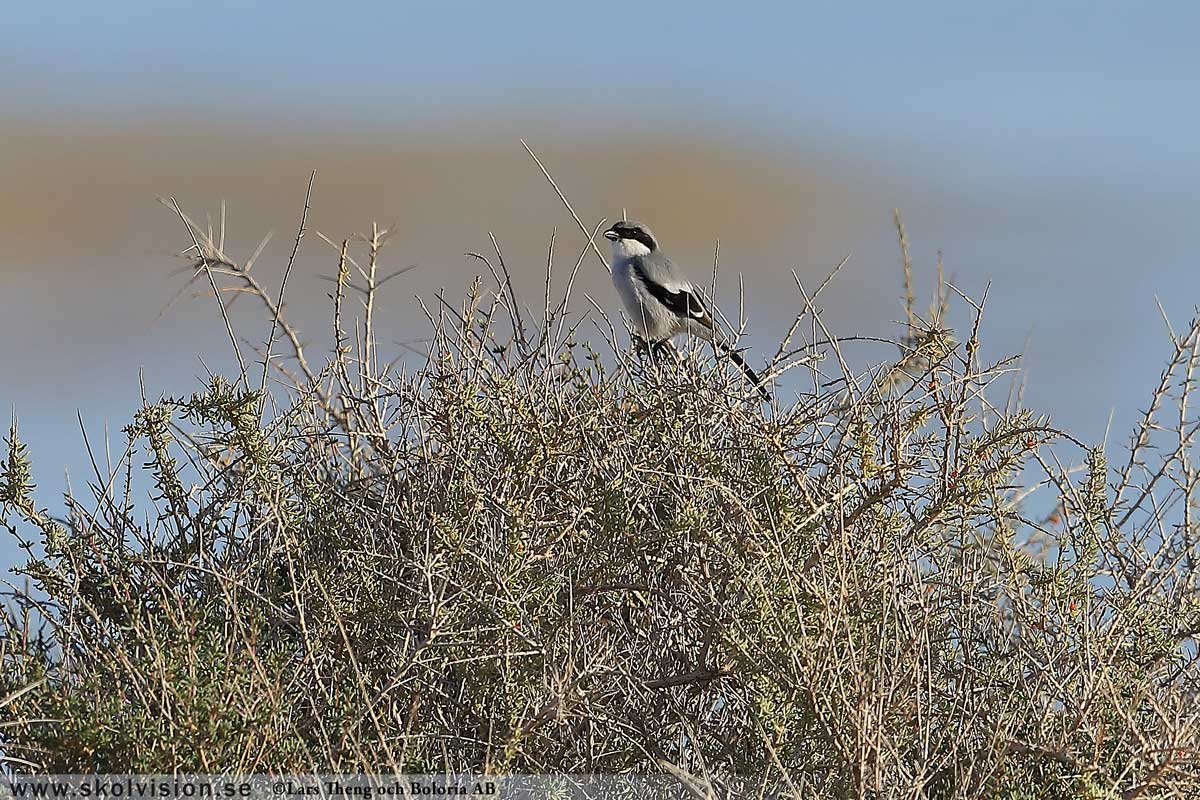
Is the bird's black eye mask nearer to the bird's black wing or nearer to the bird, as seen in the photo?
the bird

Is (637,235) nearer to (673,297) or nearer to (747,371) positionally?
(673,297)

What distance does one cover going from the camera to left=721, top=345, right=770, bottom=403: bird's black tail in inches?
139

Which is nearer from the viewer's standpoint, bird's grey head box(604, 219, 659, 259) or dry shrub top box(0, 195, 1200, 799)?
dry shrub top box(0, 195, 1200, 799)

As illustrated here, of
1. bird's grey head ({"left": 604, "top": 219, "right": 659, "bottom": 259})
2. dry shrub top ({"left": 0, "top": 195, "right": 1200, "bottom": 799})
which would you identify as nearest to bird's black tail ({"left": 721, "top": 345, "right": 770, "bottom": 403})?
dry shrub top ({"left": 0, "top": 195, "right": 1200, "bottom": 799})

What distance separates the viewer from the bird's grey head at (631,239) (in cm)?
626

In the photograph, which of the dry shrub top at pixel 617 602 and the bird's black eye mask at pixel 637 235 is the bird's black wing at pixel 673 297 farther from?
the dry shrub top at pixel 617 602

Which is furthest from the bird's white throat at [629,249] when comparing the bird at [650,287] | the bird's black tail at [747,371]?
the bird's black tail at [747,371]

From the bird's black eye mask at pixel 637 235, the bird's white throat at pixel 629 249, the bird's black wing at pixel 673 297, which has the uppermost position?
the bird's black eye mask at pixel 637 235

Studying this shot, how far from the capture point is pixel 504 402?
3.43 meters

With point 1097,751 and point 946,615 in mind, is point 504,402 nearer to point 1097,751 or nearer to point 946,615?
point 946,615

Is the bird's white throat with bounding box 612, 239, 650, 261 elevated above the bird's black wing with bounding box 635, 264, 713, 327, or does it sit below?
above

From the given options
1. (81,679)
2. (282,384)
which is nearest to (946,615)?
(282,384)

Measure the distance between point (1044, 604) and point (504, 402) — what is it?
→ 54.8 inches

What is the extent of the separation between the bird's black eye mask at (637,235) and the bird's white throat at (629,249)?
0.02m
